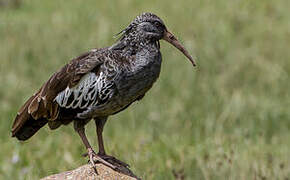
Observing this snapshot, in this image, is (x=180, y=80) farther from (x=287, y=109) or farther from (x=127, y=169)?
(x=127, y=169)

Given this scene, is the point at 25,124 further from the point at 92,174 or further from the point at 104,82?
the point at 104,82

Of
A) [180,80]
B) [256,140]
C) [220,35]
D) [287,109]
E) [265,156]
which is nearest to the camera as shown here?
[265,156]

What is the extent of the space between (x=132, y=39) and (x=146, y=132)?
3838mm

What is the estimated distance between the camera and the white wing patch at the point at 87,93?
541 cm

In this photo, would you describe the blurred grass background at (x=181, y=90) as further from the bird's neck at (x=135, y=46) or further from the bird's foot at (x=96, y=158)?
the bird's neck at (x=135, y=46)

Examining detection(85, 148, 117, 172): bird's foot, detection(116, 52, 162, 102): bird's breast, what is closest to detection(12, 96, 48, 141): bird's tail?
detection(85, 148, 117, 172): bird's foot

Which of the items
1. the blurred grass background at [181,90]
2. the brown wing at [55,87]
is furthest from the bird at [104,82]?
the blurred grass background at [181,90]

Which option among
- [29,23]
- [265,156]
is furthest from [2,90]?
[265,156]

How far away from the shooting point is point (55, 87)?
573 centimetres

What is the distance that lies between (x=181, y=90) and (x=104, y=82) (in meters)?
5.30

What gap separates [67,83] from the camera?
224 inches

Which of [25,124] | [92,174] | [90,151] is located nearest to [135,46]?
[90,151]

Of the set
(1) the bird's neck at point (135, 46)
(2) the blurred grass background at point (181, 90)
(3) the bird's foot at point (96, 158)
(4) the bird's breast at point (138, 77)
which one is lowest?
(3) the bird's foot at point (96, 158)

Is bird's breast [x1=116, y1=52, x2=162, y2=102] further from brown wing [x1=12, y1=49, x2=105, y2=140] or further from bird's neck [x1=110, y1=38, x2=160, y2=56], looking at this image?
brown wing [x1=12, y1=49, x2=105, y2=140]
